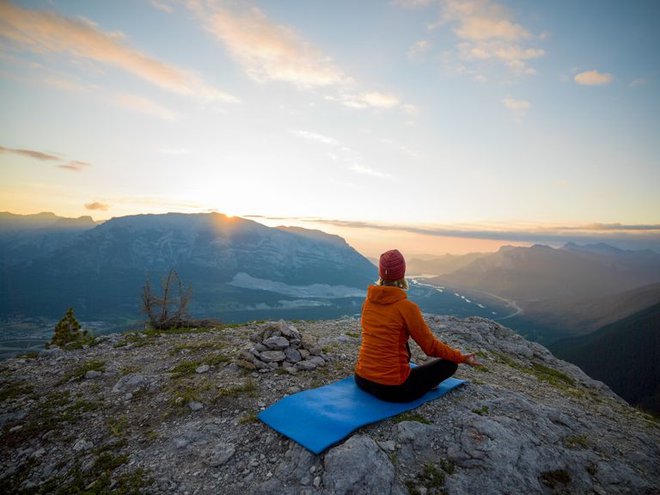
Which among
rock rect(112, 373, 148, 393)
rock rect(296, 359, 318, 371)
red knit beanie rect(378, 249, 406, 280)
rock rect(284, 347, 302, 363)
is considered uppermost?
red knit beanie rect(378, 249, 406, 280)

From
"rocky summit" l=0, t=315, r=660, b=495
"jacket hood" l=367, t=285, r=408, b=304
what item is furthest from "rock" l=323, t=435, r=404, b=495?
"jacket hood" l=367, t=285, r=408, b=304

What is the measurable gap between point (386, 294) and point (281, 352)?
5137mm

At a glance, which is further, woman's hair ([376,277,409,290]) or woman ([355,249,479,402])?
woman's hair ([376,277,409,290])

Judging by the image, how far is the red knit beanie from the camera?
324 inches

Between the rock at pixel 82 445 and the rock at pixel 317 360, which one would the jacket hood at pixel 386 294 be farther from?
the rock at pixel 82 445

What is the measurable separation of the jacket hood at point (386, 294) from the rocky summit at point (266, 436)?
2932 mm

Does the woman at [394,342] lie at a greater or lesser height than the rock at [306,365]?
greater

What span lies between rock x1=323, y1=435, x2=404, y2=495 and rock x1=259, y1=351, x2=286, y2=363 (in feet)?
15.3

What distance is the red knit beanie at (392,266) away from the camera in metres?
8.23

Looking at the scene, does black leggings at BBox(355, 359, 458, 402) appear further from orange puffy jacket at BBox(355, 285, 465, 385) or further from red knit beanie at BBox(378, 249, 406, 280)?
red knit beanie at BBox(378, 249, 406, 280)

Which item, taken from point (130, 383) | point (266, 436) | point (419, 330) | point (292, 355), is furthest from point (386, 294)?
point (130, 383)

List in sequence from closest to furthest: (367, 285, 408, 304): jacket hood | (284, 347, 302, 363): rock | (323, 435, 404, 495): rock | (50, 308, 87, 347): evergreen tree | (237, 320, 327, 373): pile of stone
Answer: (323, 435, 404, 495): rock < (367, 285, 408, 304): jacket hood < (237, 320, 327, 373): pile of stone < (284, 347, 302, 363): rock < (50, 308, 87, 347): evergreen tree

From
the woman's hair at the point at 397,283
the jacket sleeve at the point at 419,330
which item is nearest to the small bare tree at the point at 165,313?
the woman's hair at the point at 397,283

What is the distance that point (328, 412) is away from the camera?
8.13 m
